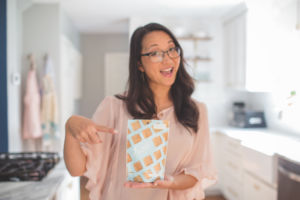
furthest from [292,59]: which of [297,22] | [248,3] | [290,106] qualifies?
[248,3]

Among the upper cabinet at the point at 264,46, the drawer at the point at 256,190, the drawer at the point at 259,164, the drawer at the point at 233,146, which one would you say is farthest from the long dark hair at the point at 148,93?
the upper cabinet at the point at 264,46

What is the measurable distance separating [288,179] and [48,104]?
2613mm

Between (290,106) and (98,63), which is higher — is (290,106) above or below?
below

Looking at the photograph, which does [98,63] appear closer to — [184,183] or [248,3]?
[248,3]

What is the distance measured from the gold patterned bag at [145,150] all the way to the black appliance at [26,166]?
0.79 meters

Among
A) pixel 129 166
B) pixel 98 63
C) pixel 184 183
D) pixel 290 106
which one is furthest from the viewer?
pixel 98 63

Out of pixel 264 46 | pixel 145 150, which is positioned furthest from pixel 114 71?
pixel 145 150

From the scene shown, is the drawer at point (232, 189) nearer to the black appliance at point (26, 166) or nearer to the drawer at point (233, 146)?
the drawer at point (233, 146)

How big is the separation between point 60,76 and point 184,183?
2.73 m

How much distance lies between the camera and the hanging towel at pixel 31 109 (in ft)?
9.16

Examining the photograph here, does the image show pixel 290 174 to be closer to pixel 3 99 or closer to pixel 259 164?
pixel 259 164

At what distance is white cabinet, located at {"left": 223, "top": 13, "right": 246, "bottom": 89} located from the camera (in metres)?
3.04

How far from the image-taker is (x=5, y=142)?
2270 millimetres

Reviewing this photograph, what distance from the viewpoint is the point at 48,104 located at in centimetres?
291
